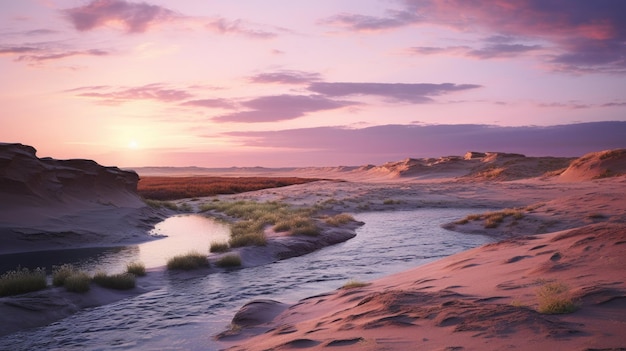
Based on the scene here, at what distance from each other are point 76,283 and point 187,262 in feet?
13.1

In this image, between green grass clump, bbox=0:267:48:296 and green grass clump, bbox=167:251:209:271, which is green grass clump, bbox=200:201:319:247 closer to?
green grass clump, bbox=167:251:209:271

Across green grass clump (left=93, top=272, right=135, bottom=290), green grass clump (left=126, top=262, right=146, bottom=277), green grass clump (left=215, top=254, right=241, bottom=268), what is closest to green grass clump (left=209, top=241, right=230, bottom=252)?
green grass clump (left=215, top=254, right=241, bottom=268)

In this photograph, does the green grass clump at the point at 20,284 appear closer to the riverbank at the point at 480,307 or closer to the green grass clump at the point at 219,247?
the riverbank at the point at 480,307

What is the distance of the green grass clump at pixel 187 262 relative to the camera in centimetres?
1709

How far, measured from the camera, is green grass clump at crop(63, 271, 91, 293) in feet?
45.2

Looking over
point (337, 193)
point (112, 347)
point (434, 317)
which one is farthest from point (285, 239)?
point (337, 193)

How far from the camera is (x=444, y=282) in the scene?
36.4 ft

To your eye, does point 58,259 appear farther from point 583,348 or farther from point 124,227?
point 583,348

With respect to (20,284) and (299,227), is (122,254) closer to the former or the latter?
(20,284)

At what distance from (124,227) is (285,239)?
10.7 m

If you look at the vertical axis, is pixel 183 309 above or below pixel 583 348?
below

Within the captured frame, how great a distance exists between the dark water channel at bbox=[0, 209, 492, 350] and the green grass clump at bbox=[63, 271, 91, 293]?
3.59 ft

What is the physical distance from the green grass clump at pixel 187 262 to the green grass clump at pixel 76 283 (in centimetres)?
349

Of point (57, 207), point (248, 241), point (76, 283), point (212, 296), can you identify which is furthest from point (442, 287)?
point (57, 207)
